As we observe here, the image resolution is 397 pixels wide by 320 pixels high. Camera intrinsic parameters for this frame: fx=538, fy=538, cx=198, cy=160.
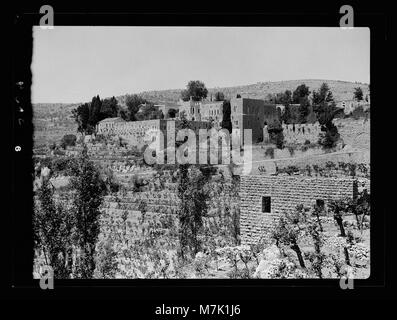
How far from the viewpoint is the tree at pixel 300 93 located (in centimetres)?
773

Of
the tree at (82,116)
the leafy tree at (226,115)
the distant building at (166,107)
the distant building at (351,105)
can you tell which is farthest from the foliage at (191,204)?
the distant building at (351,105)

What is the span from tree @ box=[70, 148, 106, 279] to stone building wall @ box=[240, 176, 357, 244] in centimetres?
196

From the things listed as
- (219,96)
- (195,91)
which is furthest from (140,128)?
(219,96)

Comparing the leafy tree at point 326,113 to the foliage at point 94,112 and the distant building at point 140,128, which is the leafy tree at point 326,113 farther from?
the foliage at point 94,112

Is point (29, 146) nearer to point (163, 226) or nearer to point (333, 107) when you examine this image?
point (163, 226)

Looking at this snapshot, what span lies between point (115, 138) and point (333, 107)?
347cm

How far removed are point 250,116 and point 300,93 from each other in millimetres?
1083

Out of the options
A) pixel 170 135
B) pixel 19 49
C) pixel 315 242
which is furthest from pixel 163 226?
pixel 19 49

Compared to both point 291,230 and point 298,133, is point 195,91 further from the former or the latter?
point 291,230

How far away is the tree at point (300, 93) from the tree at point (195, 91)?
55.7 inches

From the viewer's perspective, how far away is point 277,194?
7.41 meters

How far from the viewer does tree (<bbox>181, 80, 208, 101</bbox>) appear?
696 centimetres

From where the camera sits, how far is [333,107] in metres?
8.41
